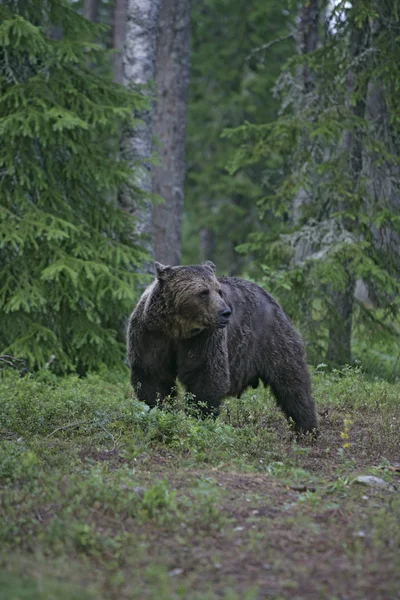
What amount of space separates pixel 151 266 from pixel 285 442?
6.12 meters

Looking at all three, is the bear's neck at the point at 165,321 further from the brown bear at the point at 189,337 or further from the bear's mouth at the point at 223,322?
the bear's mouth at the point at 223,322

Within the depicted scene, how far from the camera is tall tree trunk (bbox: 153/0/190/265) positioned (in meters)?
18.7

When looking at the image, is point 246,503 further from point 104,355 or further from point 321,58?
point 321,58

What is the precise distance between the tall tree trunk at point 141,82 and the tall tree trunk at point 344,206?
3.08 m

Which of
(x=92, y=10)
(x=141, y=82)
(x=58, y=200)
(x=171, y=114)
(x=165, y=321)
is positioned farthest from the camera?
(x=92, y=10)

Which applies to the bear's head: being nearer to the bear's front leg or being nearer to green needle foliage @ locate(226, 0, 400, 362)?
the bear's front leg

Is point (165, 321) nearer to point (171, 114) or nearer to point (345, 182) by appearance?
point (345, 182)

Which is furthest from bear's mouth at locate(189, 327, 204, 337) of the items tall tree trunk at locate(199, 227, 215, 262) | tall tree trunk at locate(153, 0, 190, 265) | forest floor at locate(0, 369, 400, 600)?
tall tree trunk at locate(199, 227, 215, 262)

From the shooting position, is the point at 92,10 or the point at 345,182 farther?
the point at 92,10

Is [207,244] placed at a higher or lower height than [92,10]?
lower

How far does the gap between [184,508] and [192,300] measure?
9.34ft

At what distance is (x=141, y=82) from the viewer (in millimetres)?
14258

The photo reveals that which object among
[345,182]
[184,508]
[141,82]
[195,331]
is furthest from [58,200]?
[184,508]

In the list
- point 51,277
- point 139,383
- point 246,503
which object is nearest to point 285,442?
point 139,383
